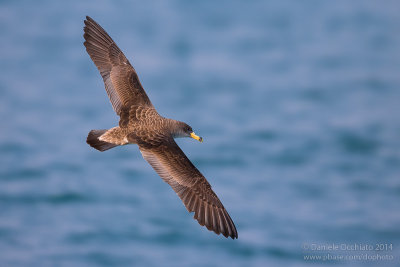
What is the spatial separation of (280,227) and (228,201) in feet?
6.09

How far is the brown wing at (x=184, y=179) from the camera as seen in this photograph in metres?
11.3

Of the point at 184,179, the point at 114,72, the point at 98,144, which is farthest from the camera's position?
the point at 114,72

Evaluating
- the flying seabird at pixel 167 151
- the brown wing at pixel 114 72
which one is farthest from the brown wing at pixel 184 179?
the brown wing at pixel 114 72

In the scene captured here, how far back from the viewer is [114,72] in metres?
12.7

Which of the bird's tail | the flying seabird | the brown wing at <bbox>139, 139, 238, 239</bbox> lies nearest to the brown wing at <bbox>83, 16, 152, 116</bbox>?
the flying seabird

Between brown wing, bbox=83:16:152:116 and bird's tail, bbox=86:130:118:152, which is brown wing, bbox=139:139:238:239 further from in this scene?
brown wing, bbox=83:16:152:116

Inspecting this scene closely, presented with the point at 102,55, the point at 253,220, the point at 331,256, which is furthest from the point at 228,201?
the point at 102,55

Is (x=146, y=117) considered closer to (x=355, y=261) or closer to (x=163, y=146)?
(x=163, y=146)

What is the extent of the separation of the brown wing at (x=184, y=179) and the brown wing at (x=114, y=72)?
117 centimetres

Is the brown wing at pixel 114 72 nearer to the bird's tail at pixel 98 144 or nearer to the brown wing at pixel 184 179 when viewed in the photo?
the bird's tail at pixel 98 144

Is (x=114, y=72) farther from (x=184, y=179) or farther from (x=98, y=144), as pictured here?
(x=184, y=179)

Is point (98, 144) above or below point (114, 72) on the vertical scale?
below

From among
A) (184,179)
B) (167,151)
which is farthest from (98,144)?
(184,179)

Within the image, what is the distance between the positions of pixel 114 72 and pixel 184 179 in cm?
252
